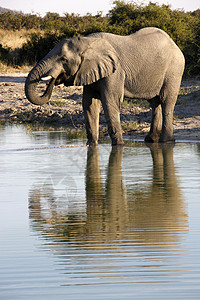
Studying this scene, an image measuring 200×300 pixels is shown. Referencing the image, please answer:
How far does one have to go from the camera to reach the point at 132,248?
392 centimetres

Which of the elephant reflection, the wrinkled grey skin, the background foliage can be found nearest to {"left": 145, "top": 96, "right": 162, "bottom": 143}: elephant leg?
the wrinkled grey skin

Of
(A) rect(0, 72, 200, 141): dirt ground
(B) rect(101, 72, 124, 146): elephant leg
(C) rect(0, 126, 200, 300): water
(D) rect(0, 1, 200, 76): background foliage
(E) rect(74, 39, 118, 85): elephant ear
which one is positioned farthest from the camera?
(D) rect(0, 1, 200, 76): background foliage

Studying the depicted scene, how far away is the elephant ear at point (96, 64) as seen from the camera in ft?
33.3

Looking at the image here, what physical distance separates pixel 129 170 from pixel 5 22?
32.0 meters

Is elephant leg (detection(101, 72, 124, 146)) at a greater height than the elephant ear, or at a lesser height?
lesser

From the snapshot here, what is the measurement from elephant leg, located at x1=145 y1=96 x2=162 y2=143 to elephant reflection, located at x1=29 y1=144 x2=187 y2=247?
4128 millimetres

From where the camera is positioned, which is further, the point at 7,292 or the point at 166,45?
the point at 166,45

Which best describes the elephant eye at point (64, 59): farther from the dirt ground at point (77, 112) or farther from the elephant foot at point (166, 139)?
the dirt ground at point (77, 112)

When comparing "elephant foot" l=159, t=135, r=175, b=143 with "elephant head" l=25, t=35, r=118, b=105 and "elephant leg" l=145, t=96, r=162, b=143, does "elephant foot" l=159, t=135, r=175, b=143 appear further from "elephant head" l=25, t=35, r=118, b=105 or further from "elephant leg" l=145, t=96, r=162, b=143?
"elephant head" l=25, t=35, r=118, b=105

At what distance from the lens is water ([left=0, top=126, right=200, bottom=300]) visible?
10.6 feet

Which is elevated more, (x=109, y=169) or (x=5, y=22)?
(x=5, y=22)

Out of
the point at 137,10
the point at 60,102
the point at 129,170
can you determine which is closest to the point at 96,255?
the point at 129,170

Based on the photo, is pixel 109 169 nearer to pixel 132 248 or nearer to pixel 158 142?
pixel 158 142

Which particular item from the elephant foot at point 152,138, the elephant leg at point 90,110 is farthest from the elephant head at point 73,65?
the elephant foot at point 152,138
